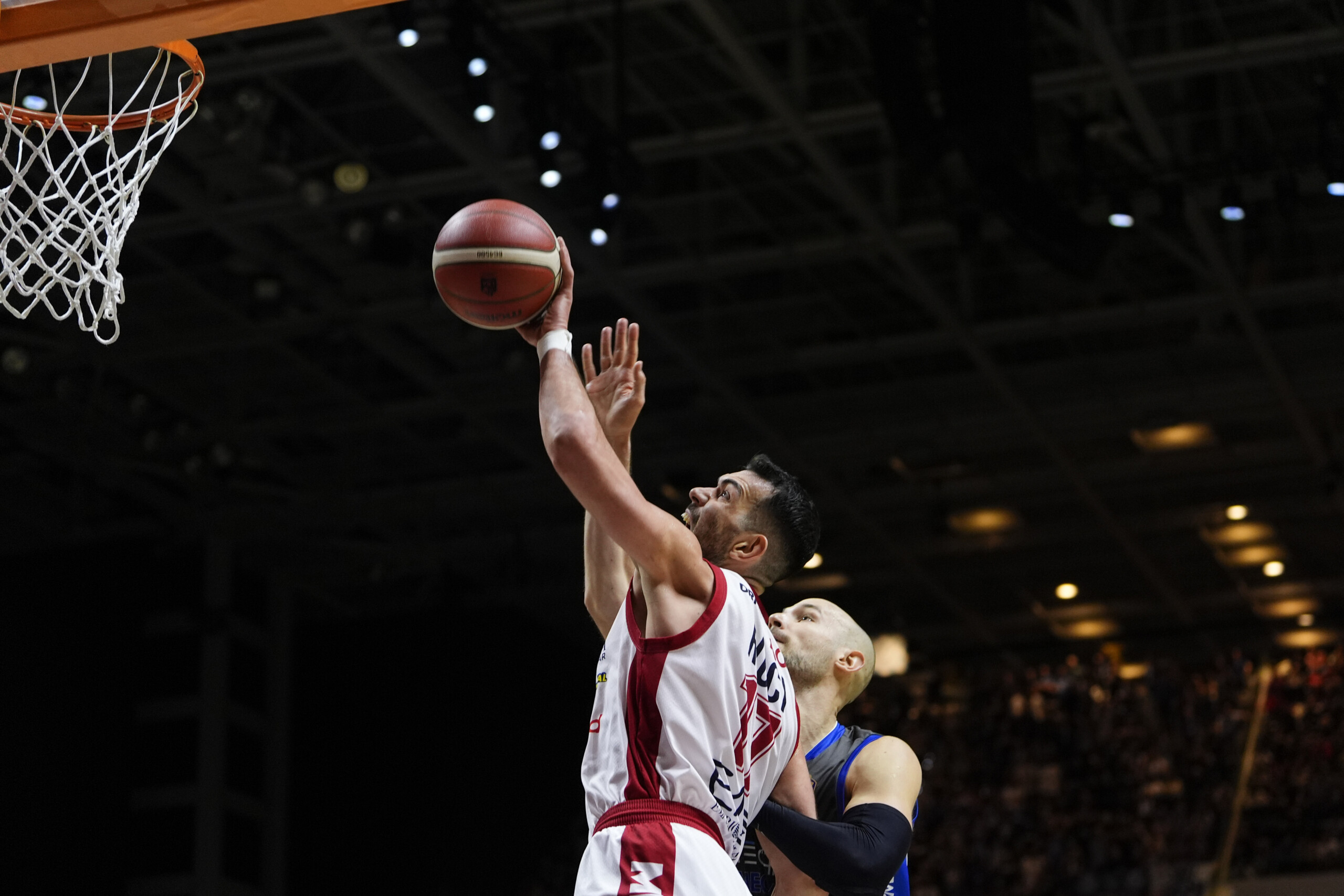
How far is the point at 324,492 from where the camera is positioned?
1953 cm

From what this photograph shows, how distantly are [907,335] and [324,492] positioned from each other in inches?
272

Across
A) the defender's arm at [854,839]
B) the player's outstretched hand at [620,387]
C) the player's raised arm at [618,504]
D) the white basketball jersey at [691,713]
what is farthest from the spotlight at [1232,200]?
the player's raised arm at [618,504]

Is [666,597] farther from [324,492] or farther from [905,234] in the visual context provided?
[324,492]

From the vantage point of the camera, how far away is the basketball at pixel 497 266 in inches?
137

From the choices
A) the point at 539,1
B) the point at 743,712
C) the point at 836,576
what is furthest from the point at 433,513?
the point at 743,712

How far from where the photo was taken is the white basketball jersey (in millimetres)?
3027

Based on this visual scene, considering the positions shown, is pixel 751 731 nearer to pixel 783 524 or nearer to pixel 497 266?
pixel 783 524

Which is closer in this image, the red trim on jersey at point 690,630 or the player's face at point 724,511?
the red trim on jersey at point 690,630

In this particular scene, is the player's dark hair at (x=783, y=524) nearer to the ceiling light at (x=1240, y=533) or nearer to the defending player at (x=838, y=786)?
the defending player at (x=838, y=786)

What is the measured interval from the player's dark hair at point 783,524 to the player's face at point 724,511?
0.07ft

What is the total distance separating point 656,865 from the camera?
9.66 ft

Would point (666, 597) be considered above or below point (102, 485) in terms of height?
below

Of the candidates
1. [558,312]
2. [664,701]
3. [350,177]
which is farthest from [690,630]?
[350,177]

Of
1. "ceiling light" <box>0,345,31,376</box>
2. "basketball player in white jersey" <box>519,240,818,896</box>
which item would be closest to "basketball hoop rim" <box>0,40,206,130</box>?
"basketball player in white jersey" <box>519,240,818,896</box>
